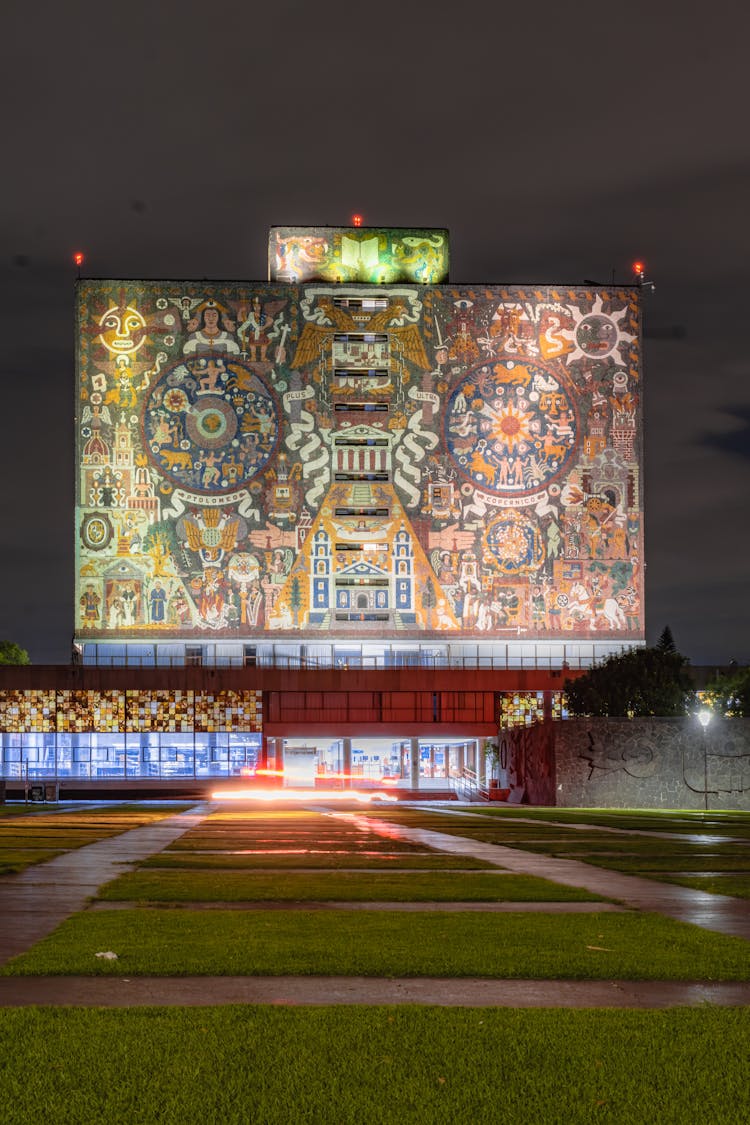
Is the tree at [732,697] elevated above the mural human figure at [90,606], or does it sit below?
below

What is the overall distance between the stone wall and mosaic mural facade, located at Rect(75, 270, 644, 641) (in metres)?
47.4

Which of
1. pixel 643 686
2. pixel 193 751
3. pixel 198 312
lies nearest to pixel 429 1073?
pixel 643 686

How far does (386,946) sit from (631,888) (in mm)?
5724

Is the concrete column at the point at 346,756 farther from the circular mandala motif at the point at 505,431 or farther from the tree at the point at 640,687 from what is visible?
the tree at the point at 640,687

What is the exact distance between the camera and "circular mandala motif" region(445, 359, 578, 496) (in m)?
93.8

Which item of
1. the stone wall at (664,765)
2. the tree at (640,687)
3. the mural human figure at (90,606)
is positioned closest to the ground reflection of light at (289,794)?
the tree at (640,687)

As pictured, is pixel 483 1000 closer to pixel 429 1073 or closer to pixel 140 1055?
pixel 429 1073

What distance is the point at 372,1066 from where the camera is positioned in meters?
6.21

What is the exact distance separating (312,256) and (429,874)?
8696 cm

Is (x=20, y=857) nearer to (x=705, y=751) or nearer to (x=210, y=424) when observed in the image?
(x=705, y=751)

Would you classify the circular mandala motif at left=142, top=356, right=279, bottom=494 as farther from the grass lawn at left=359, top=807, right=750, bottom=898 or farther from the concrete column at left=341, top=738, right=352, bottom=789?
the grass lawn at left=359, top=807, right=750, bottom=898

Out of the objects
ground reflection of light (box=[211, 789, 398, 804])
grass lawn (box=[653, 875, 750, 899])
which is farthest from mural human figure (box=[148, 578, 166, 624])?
grass lawn (box=[653, 875, 750, 899])

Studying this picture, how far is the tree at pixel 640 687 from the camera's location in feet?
198

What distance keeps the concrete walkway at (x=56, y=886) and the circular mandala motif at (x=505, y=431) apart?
71749 mm
